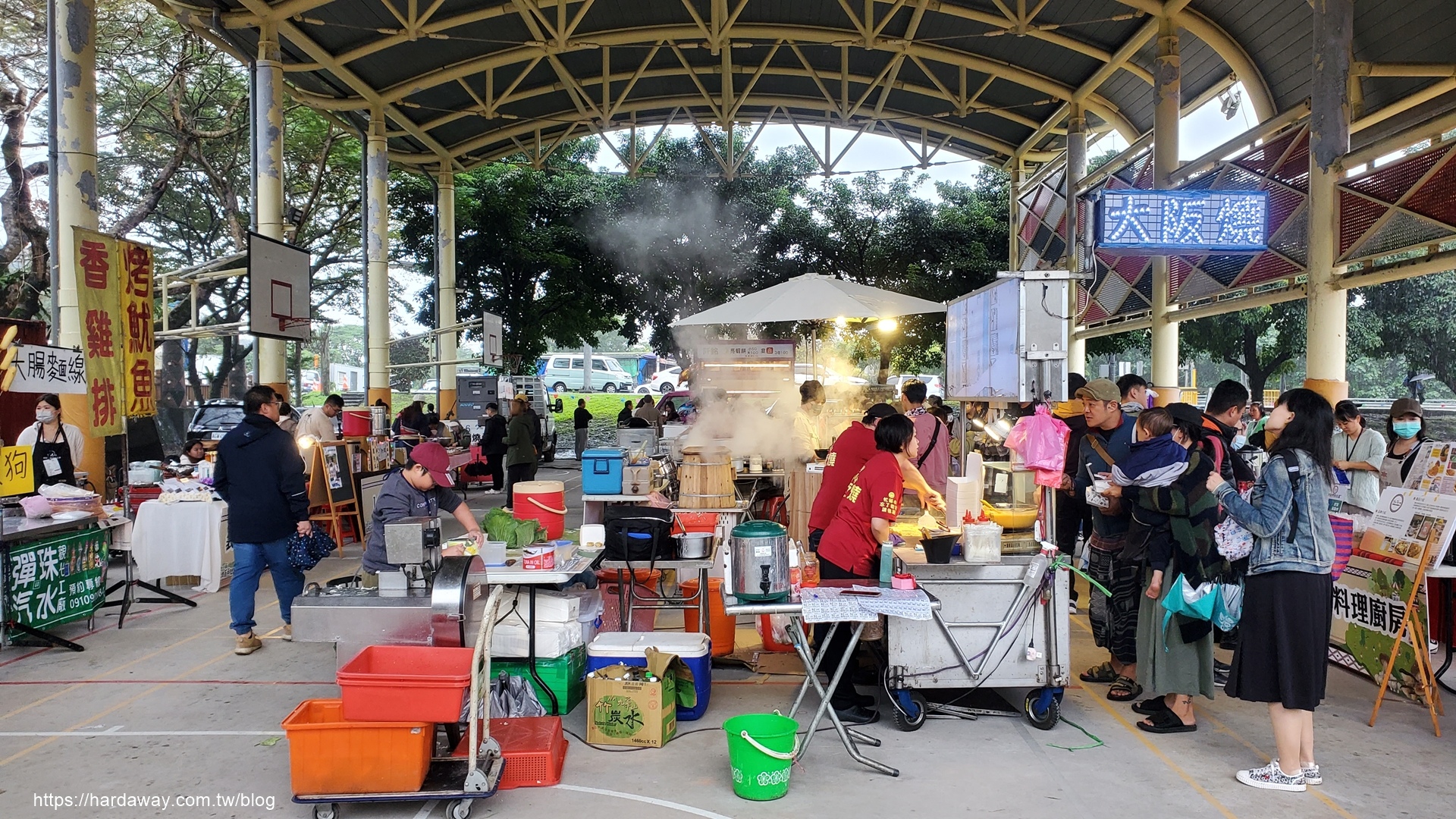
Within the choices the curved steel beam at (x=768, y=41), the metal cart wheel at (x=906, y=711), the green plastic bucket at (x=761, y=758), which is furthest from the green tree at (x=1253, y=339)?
the green plastic bucket at (x=761, y=758)

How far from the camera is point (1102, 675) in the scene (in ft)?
17.8

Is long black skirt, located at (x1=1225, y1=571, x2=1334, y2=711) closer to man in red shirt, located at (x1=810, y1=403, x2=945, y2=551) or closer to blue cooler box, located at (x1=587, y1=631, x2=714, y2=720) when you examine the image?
man in red shirt, located at (x1=810, y1=403, x2=945, y2=551)

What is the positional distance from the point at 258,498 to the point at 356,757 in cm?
291

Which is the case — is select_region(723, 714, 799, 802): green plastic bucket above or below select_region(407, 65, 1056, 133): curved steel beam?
below

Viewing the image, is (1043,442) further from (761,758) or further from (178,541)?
(178,541)

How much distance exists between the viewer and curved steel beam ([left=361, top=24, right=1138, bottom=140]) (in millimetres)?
14055

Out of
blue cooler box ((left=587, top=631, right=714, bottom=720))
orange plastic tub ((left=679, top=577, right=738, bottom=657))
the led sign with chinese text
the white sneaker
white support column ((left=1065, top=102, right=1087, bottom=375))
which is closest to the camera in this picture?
the white sneaker

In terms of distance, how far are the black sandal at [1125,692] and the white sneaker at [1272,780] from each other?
107cm

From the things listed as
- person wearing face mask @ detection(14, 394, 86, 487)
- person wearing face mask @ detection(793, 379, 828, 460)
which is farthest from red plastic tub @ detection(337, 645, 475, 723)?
person wearing face mask @ detection(793, 379, 828, 460)

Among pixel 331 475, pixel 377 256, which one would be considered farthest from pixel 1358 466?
pixel 377 256

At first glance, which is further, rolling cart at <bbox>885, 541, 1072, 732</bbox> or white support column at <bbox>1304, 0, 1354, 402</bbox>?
white support column at <bbox>1304, 0, 1354, 402</bbox>

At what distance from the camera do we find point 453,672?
3.88 meters

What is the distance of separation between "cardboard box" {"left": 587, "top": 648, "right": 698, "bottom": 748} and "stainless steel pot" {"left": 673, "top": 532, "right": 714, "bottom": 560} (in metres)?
1.00

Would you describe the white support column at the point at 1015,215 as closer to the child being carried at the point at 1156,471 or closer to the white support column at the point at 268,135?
the white support column at the point at 268,135
